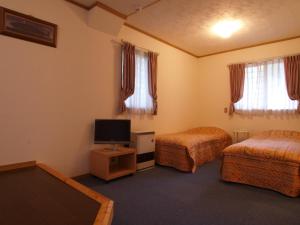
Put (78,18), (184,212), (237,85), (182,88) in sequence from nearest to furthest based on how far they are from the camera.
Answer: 1. (184,212)
2. (78,18)
3. (237,85)
4. (182,88)

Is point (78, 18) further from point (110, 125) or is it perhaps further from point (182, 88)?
point (182, 88)

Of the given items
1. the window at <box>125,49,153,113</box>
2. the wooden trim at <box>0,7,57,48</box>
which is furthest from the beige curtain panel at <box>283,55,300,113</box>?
the wooden trim at <box>0,7,57,48</box>

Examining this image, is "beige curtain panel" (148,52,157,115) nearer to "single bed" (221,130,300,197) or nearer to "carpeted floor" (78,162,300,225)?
"carpeted floor" (78,162,300,225)

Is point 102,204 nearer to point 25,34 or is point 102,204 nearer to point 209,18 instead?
point 25,34

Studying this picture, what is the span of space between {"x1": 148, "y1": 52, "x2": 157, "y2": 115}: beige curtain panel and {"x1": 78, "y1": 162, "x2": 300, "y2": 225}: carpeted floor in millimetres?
1592

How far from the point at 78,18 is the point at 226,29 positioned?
2614mm

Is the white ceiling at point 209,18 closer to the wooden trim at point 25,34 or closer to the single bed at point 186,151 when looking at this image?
the wooden trim at point 25,34

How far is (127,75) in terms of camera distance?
3561mm

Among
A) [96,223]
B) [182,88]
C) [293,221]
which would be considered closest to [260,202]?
[293,221]

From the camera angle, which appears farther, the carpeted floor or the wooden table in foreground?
the carpeted floor

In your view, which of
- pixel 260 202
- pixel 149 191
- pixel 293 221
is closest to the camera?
pixel 293 221

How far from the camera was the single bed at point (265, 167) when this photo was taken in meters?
2.52

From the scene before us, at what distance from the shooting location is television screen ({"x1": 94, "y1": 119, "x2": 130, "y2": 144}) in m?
3.09

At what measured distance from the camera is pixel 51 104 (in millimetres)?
2695
